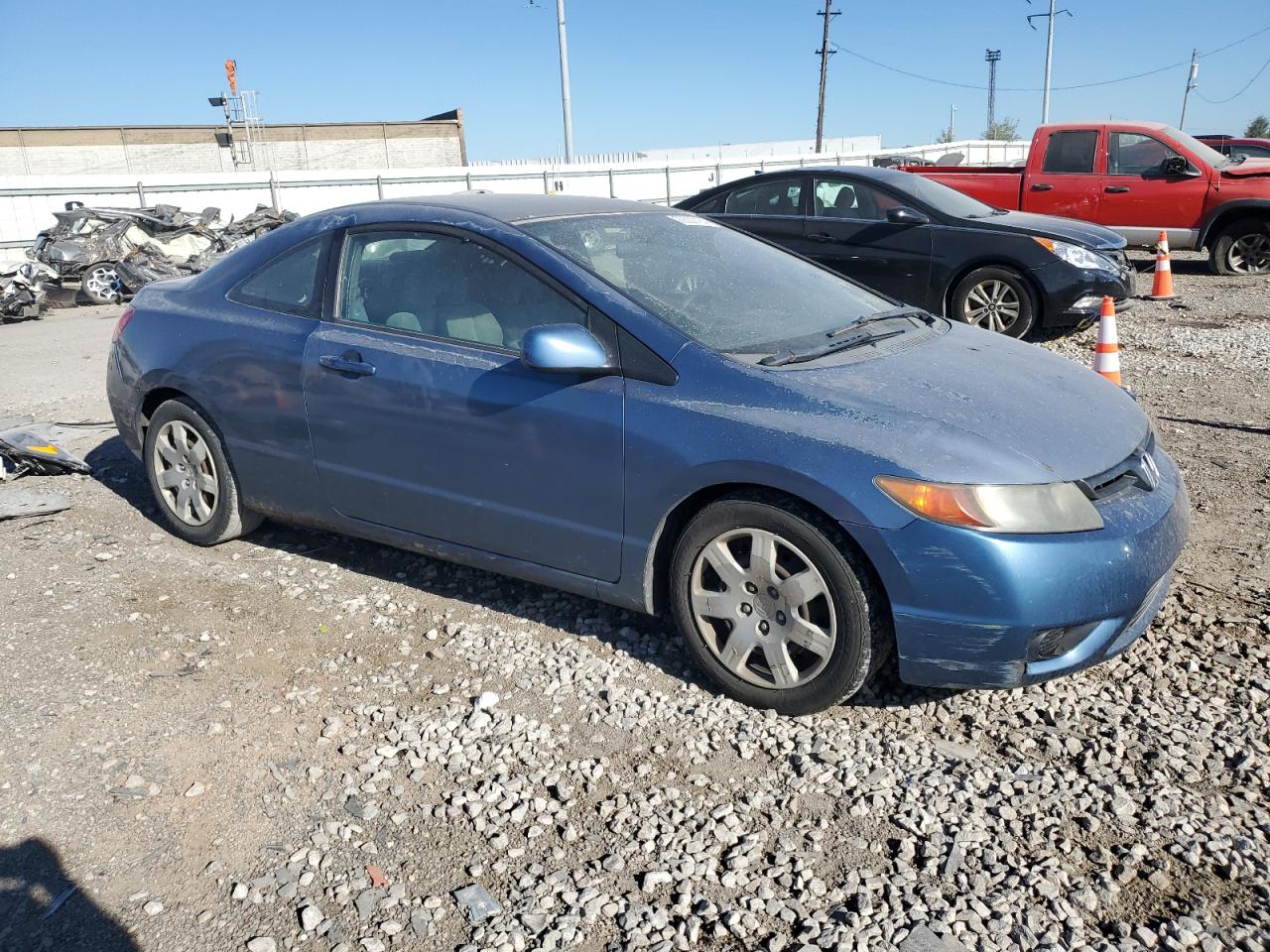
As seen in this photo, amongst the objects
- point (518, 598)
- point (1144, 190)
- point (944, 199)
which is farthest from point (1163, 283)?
point (518, 598)

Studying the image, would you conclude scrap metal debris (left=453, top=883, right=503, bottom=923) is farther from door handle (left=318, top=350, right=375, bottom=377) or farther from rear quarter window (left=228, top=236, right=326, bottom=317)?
rear quarter window (left=228, top=236, right=326, bottom=317)

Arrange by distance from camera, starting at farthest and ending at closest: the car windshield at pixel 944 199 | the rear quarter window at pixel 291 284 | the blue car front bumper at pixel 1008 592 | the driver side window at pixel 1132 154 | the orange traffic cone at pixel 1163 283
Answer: the driver side window at pixel 1132 154, the orange traffic cone at pixel 1163 283, the car windshield at pixel 944 199, the rear quarter window at pixel 291 284, the blue car front bumper at pixel 1008 592

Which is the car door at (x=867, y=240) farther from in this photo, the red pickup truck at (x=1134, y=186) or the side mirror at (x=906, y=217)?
the red pickup truck at (x=1134, y=186)

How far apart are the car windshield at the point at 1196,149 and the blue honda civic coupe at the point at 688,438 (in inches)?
420

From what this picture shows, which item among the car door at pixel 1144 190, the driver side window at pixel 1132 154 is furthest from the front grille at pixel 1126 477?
the driver side window at pixel 1132 154

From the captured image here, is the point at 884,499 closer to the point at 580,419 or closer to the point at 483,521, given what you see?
the point at 580,419

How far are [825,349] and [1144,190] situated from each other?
11.4 meters

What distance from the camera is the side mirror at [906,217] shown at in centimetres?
873

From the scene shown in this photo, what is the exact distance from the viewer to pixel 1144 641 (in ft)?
12.0

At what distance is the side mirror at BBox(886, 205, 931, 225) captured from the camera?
873 centimetres

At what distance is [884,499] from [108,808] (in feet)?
7.91

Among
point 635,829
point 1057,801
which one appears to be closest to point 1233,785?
point 1057,801

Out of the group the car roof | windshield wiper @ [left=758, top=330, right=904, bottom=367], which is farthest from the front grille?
the car roof

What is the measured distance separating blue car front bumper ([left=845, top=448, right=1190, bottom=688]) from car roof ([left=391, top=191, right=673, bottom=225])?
189 centimetres
